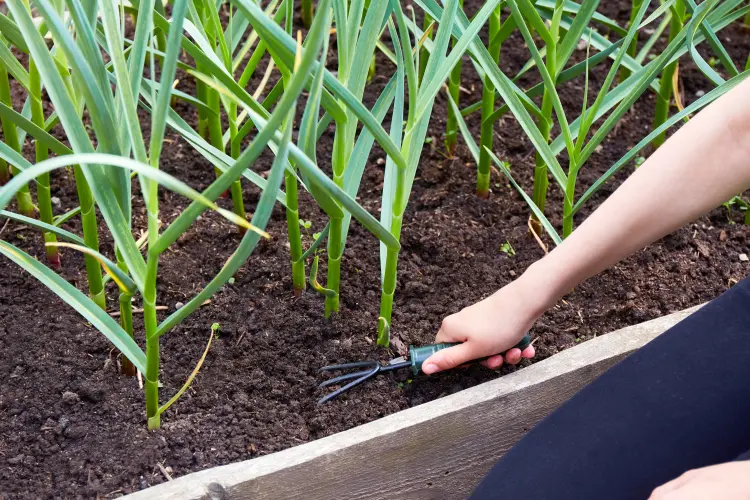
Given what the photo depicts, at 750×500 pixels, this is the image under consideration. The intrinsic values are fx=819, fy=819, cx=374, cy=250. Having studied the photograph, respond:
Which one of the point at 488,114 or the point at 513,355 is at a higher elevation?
the point at 488,114

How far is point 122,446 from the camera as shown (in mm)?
1004

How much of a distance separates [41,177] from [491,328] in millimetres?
651

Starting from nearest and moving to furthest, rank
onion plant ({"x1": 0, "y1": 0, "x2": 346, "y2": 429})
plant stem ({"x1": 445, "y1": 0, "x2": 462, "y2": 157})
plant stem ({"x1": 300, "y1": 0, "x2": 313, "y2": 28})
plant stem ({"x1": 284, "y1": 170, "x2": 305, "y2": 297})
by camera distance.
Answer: onion plant ({"x1": 0, "y1": 0, "x2": 346, "y2": 429})
plant stem ({"x1": 284, "y1": 170, "x2": 305, "y2": 297})
plant stem ({"x1": 445, "y1": 0, "x2": 462, "y2": 157})
plant stem ({"x1": 300, "y1": 0, "x2": 313, "y2": 28})

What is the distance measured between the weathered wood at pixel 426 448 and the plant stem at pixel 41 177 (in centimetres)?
48

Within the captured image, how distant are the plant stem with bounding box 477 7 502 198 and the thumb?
1.39ft

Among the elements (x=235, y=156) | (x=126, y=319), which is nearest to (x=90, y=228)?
(x=126, y=319)

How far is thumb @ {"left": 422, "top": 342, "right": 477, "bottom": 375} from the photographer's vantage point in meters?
1.03

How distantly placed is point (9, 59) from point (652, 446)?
0.89 m

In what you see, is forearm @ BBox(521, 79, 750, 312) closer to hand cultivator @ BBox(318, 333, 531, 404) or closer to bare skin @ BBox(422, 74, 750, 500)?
bare skin @ BBox(422, 74, 750, 500)

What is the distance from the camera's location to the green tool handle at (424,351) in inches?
41.9

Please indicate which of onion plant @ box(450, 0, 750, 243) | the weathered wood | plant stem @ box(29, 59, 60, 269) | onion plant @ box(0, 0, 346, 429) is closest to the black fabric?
the weathered wood

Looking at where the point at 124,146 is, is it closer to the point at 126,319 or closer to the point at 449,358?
the point at 126,319

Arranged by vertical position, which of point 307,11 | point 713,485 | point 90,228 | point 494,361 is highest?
point 307,11

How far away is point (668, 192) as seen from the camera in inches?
36.6
